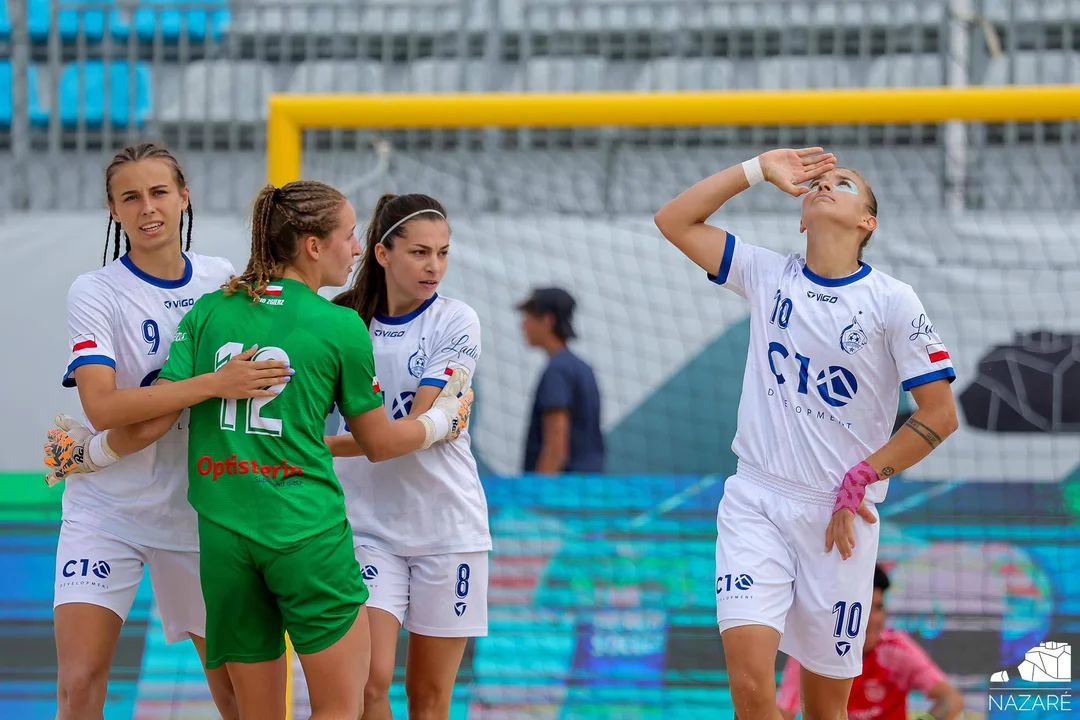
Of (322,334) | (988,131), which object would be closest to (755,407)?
(322,334)

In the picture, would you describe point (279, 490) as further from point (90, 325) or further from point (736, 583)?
point (736, 583)

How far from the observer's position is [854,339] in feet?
10.3

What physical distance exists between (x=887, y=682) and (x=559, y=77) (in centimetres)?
531

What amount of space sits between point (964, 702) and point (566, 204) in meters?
3.55

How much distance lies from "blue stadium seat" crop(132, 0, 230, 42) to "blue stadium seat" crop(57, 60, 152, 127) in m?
0.27

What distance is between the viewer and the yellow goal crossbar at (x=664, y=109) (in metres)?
4.15

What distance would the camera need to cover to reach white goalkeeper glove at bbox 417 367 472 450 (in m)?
2.98

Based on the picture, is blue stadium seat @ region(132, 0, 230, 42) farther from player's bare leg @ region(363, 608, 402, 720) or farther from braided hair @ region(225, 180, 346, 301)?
player's bare leg @ region(363, 608, 402, 720)

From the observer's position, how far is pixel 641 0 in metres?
8.31

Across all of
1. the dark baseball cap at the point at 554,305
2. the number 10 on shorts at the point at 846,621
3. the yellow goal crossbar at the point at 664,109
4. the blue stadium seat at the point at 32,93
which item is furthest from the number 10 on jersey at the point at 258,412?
the blue stadium seat at the point at 32,93

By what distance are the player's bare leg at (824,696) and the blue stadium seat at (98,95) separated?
18.8 feet

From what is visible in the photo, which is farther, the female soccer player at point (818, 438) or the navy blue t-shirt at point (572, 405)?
the navy blue t-shirt at point (572, 405)

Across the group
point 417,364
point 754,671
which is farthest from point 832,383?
point 417,364

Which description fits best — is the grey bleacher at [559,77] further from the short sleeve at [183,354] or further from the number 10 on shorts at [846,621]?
the number 10 on shorts at [846,621]
